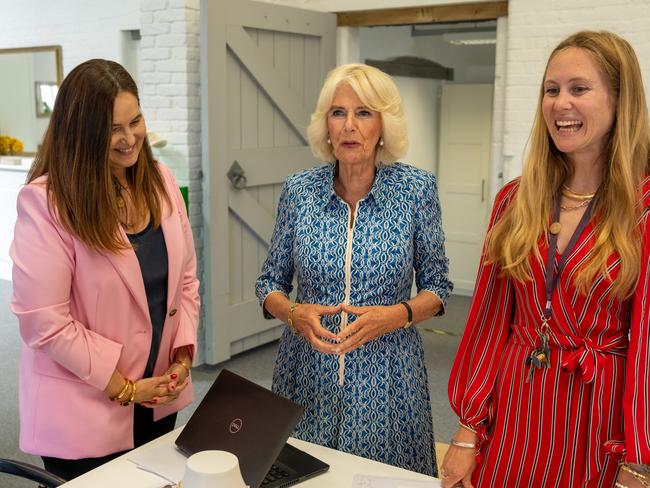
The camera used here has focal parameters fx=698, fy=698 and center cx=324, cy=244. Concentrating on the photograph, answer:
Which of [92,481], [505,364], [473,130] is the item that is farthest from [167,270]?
[473,130]

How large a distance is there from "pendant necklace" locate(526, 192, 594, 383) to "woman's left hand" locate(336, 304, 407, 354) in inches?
16.8

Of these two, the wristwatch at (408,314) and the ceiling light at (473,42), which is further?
the ceiling light at (473,42)

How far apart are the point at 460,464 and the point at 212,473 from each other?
666mm

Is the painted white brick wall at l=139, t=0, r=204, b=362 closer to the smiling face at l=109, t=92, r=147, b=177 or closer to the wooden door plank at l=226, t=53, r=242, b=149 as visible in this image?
the wooden door plank at l=226, t=53, r=242, b=149

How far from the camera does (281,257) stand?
2.05 meters

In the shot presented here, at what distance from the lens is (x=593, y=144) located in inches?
57.2

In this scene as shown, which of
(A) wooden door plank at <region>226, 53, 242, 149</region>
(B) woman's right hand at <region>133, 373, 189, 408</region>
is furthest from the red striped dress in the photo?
(A) wooden door plank at <region>226, 53, 242, 149</region>

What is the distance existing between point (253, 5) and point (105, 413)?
319 centimetres

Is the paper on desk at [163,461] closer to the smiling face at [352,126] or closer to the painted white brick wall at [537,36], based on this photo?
the smiling face at [352,126]

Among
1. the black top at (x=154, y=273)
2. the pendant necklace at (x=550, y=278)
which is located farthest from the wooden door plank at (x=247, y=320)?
the pendant necklace at (x=550, y=278)

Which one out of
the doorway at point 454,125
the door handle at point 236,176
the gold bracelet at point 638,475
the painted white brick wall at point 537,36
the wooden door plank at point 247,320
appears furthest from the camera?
the doorway at point 454,125

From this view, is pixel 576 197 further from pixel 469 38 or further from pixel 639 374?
pixel 469 38

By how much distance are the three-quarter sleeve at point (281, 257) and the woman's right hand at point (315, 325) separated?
182 mm

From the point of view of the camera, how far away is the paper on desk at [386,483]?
1.53 meters
